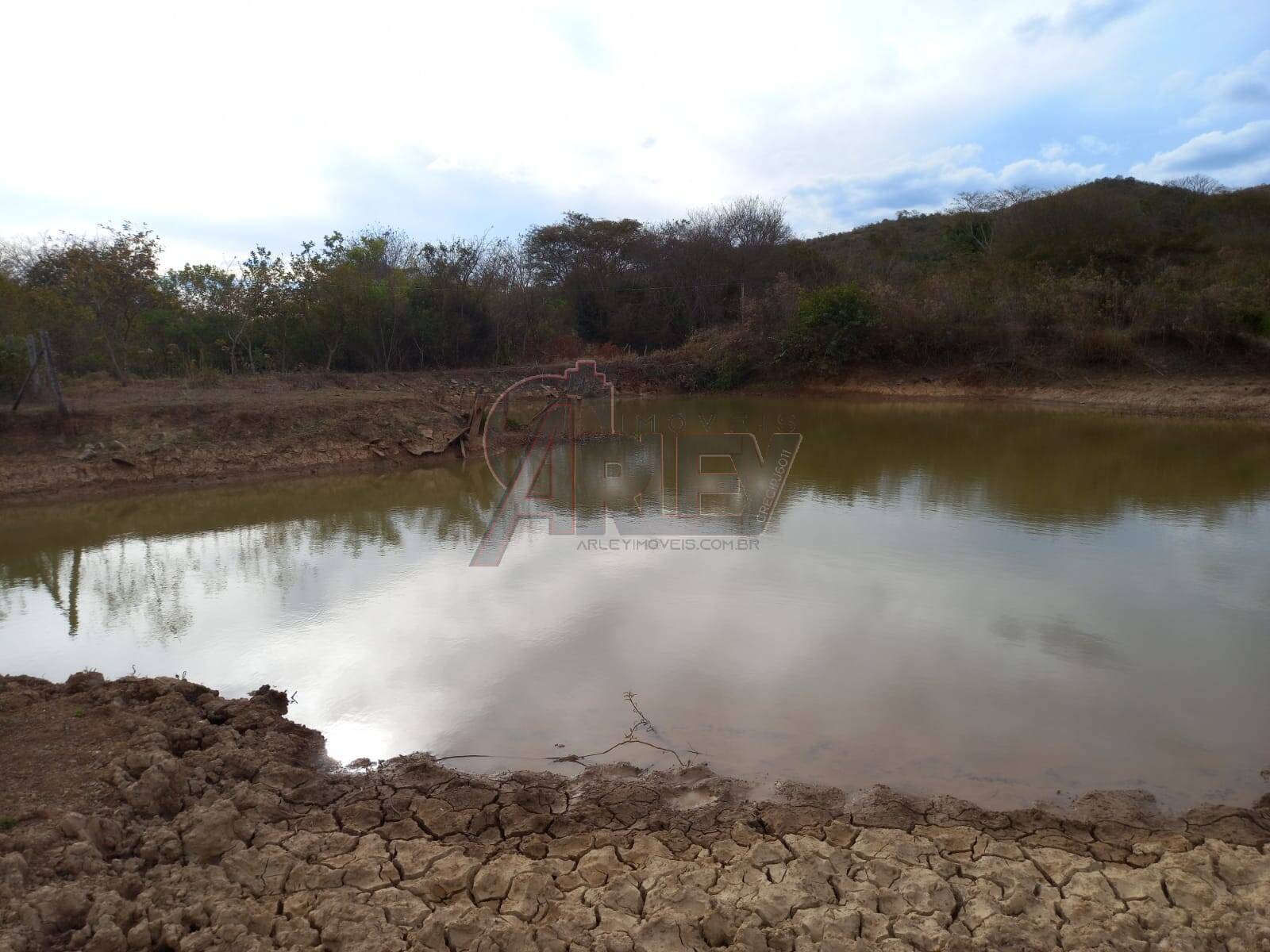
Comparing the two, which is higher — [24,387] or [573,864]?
[24,387]

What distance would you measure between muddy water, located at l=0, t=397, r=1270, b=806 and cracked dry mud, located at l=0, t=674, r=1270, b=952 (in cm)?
40

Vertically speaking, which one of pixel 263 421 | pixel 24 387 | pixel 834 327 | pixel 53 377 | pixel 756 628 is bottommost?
pixel 756 628

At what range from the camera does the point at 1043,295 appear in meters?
20.8

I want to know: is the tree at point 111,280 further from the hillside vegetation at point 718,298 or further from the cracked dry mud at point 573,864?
the cracked dry mud at point 573,864

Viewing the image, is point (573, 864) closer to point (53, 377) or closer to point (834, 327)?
point (53, 377)

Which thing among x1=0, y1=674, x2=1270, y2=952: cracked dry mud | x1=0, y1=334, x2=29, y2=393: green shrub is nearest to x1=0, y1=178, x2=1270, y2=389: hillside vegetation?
x1=0, y1=334, x2=29, y2=393: green shrub

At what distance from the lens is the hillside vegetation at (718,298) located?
1472 cm

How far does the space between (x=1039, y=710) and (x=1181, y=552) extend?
379 centimetres

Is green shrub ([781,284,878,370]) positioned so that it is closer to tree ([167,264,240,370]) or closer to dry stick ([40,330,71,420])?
tree ([167,264,240,370])

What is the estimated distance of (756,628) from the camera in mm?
5406

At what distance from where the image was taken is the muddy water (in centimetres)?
401

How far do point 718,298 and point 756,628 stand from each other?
23.0 m

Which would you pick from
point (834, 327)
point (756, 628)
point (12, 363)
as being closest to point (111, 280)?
point (12, 363)

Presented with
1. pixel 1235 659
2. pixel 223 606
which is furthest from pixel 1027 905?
pixel 223 606
